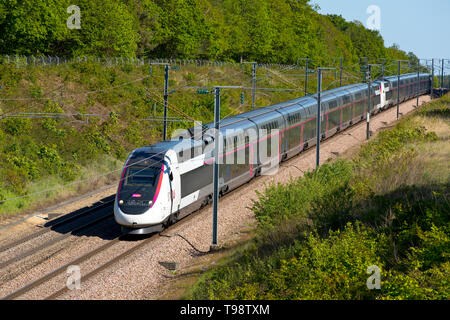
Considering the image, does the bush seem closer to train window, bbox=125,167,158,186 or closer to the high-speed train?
the high-speed train

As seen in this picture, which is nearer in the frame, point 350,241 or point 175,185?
point 350,241

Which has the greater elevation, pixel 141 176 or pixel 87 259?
pixel 141 176

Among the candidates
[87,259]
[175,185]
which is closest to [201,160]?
[175,185]

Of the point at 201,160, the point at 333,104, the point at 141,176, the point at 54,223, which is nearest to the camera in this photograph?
the point at 141,176

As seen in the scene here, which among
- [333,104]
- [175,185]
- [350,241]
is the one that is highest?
[333,104]

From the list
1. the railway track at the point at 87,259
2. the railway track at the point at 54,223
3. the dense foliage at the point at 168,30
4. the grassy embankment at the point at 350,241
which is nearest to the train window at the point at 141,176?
the railway track at the point at 87,259

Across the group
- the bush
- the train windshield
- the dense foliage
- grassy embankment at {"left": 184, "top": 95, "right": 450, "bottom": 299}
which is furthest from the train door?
the dense foliage

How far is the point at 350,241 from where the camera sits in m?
13.9

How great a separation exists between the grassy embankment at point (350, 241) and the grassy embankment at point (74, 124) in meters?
9.41

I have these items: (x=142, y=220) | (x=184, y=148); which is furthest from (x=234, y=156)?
(x=142, y=220)

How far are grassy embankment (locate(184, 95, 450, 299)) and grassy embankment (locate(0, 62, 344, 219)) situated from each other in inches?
370

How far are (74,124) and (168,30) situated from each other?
22.8m

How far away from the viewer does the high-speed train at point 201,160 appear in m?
19.9

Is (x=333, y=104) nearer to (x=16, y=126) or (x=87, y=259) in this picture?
(x=16, y=126)
